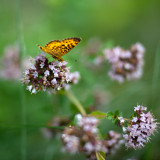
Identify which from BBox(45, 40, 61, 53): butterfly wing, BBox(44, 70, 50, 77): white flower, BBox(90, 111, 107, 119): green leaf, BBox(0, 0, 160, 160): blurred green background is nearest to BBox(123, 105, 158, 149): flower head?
BBox(90, 111, 107, 119): green leaf

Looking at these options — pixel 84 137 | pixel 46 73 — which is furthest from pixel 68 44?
pixel 84 137

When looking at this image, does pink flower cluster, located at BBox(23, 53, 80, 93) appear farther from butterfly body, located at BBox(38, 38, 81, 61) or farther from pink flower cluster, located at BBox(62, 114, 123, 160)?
pink flower cluster, located at BBox(62, 114, 123, 160)

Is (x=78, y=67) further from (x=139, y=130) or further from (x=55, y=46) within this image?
(x=139, y=130)

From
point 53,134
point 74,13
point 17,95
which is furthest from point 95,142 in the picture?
point 74,13

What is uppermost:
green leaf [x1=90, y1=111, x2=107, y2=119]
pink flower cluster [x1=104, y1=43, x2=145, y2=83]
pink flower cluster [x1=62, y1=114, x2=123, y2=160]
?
pink flower cluster [x1=104, y1=43, x2=145, y2=83]

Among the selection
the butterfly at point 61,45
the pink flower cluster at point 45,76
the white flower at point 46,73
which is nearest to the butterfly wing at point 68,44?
the butterfly at point 61,45

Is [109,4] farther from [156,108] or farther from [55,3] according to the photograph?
[156,108]

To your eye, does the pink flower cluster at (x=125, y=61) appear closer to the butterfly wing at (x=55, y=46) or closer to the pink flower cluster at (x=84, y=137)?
the butterfly wing at (x=55, y=46)
